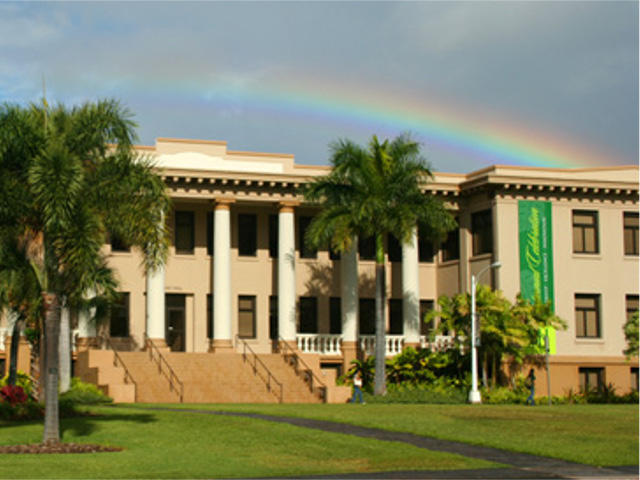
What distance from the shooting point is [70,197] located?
88.6 ft

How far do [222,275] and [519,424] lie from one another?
22982mm

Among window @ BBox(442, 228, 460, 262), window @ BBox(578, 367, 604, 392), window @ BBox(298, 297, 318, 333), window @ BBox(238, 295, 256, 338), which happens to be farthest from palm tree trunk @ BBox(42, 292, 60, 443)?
window @ BBox(578, 367, 604, 392)

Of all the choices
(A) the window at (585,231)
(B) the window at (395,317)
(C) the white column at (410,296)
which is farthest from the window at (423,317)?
(A) the window at (585,231)

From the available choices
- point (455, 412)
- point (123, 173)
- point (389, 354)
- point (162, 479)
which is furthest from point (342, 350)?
point (162, 479)

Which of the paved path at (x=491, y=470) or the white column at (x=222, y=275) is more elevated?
the white column at (x=222, y=275)

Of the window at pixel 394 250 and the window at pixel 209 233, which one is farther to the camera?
the window at pixel 394 250

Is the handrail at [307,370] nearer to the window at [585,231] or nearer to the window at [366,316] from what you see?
the window at [366,316]

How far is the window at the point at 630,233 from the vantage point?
56.7 meters

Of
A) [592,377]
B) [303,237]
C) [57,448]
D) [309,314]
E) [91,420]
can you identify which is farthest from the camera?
[303,237]

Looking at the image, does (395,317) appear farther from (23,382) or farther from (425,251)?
(23,382)

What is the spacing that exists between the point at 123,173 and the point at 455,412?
613 inches

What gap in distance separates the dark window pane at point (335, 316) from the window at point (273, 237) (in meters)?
4.06

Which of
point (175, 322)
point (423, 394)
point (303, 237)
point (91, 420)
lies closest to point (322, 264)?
point (303, 237)

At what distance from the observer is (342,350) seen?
54.6 m
